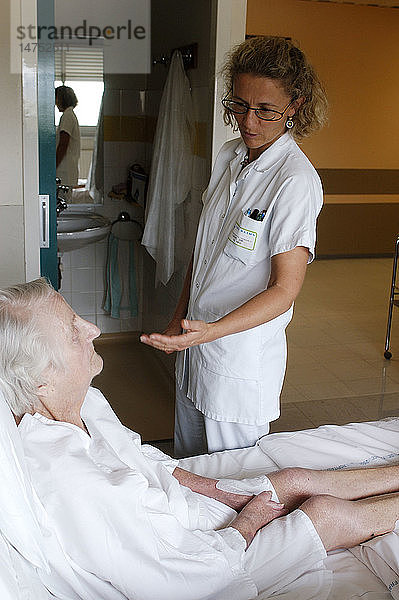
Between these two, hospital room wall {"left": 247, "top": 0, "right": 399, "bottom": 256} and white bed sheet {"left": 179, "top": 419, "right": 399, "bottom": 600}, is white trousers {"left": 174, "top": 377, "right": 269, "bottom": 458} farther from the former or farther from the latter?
hospital room wall {"left": 247, "top": 0, "right": 399, "bottom": 256}

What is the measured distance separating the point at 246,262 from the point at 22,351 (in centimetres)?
84

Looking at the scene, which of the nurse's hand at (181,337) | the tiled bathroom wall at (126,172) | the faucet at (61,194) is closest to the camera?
the nurse's hand at (181,337)

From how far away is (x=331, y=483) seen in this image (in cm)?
189

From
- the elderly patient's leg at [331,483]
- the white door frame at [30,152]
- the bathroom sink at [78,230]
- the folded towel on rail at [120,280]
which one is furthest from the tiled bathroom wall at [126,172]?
the elderly patient's leg at [331,483]

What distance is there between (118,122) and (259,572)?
10.3ft

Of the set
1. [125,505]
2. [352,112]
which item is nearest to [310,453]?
[125,505]

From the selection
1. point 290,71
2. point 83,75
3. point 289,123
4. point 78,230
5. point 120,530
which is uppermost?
point 83,75

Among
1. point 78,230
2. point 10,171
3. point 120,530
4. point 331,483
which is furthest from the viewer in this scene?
point 78,230

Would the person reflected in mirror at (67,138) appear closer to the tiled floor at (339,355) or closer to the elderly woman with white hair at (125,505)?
the tiled floor at (339,355)

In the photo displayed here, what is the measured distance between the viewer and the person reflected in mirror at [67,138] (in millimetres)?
3977

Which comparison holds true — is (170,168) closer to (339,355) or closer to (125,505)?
(339,355)

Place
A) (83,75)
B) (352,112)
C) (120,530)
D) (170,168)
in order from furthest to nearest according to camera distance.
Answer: (352,112) → (83,75) → (170,168) → (120,530)

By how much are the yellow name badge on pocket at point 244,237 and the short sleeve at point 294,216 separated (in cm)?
6

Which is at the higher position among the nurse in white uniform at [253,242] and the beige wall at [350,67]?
the beige wall at [350,67]
